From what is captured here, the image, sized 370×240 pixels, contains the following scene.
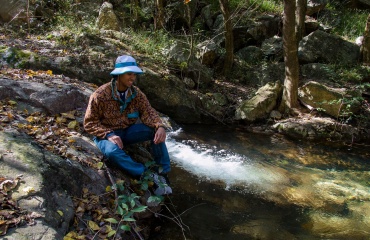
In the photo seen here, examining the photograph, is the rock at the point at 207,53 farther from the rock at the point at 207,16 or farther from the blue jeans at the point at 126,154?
the blue jeans at the point at 126,154

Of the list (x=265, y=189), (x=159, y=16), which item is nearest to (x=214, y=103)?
(x=265, y=189)

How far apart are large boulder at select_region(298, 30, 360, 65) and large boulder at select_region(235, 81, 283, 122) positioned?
314 cm

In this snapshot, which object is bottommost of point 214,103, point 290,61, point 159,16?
point 214,103

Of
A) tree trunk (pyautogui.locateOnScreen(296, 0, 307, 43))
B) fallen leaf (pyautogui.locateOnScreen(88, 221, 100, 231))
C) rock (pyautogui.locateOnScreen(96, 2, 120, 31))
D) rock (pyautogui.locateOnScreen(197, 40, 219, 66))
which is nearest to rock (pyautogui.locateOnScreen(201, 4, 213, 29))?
rock (pyautogui.locateOnScreen(197, 40, 219, 66))

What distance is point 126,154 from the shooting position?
349cm

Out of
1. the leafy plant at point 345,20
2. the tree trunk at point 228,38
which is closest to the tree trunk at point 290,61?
the tree trunk at point 228,38

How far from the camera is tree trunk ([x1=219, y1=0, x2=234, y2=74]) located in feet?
32.1

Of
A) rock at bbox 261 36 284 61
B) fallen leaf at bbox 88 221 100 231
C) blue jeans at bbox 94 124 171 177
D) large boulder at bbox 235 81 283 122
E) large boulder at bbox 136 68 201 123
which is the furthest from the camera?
rock at bbox 261 36 284 61

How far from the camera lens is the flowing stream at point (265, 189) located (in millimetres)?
3568

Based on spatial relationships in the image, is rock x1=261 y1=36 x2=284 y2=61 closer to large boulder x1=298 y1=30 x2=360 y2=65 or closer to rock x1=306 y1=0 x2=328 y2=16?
large boulder x1=298 y1=30 x2=360 y2=65

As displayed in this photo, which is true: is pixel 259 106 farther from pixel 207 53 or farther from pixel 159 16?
pixel 159 16

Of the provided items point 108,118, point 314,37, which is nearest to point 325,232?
point 108,118

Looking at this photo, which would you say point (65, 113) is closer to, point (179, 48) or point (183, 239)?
point (183, 239)

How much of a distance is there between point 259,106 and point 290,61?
1422 millimetres
